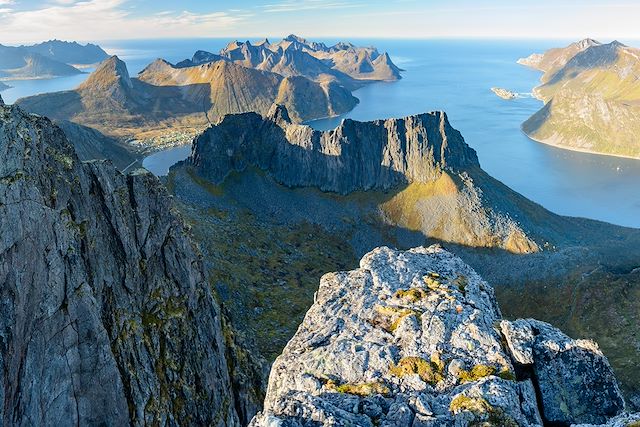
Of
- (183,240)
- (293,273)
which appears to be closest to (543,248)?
(293,273)

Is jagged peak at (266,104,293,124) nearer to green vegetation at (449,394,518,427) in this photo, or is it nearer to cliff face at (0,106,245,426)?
cliff face at (0,106,245,426)

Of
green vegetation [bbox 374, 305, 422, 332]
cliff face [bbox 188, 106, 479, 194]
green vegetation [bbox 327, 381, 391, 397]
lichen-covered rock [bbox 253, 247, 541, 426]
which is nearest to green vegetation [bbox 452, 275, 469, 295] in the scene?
lichen-covered rock [bbox 253, 247, 541, 426]

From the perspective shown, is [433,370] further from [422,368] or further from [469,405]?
[469,405]

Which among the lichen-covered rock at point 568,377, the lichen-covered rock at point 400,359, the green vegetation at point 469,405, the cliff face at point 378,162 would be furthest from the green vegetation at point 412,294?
the cliff face at point 378,162

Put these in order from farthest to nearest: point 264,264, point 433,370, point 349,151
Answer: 1. point 349,151
2. point 264,264
3. point 433,370

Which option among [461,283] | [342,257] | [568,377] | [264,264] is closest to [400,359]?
[568,377]

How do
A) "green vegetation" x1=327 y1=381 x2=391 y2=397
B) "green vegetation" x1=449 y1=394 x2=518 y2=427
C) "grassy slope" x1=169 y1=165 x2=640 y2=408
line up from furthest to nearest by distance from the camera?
"grassy slope" x1=169 y1=165 x2=640 y2=408 → "green vegetation" x1=327 y1=381 x2=391 y2=397 → "green vegetation" x1=449 y1=394 x2=518 y2=427

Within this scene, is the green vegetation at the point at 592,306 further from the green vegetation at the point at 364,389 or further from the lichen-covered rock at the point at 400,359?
the green vegetation at the point at 364,389
